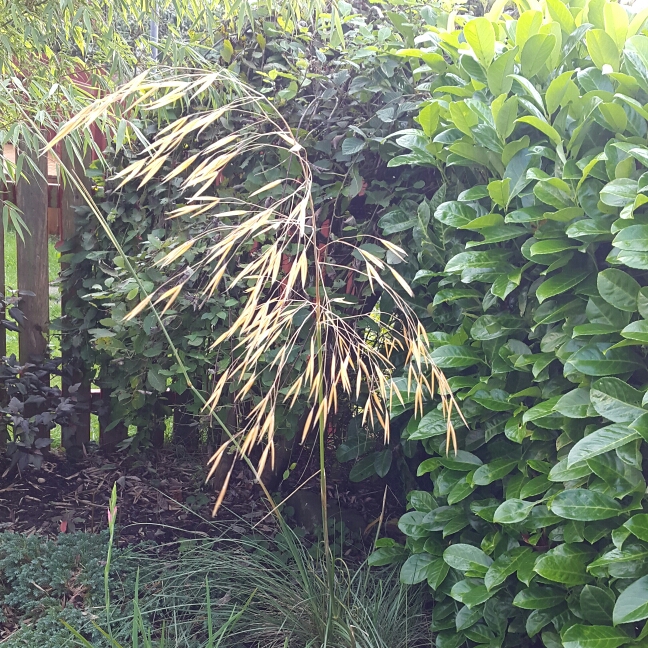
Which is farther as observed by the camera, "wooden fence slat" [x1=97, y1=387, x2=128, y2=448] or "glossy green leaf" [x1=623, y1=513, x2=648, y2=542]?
"wooden fence slat" [x1=97, y1=387, x2=128, y2=448]

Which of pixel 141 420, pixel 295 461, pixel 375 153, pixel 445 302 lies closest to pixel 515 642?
pixel 445 302

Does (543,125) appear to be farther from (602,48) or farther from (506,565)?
(506,565)

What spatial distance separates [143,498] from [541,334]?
194 centimetres

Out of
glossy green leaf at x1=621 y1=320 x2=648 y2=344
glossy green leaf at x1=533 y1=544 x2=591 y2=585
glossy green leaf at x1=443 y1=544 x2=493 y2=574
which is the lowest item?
glossy green leaf at x1=443 y1=544 x2=493 y2=574

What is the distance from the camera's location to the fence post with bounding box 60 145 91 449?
9.55 ft

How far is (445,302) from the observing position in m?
1.83

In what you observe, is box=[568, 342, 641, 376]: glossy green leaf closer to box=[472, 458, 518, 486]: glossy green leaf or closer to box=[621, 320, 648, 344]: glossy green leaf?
box=[621, 320, 648, 344]: glossy green leaf

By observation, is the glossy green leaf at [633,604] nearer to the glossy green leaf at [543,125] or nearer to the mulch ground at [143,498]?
the glossy green leaf at [543,125]

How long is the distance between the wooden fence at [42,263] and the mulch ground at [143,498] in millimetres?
221

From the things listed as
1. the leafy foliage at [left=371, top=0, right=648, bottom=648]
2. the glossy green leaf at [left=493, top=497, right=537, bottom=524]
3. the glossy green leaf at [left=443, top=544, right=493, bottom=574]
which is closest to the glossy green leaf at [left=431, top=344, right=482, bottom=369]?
the leafy foliage at [left=371, top=0, right=648, bottom=648]

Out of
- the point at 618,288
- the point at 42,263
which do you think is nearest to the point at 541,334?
the point at 618,288

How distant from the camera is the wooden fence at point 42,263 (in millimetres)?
2904

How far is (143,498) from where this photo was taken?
2641mm

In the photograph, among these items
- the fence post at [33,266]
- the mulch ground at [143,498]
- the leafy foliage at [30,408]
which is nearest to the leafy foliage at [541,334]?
the mulch ground at [143,498]
